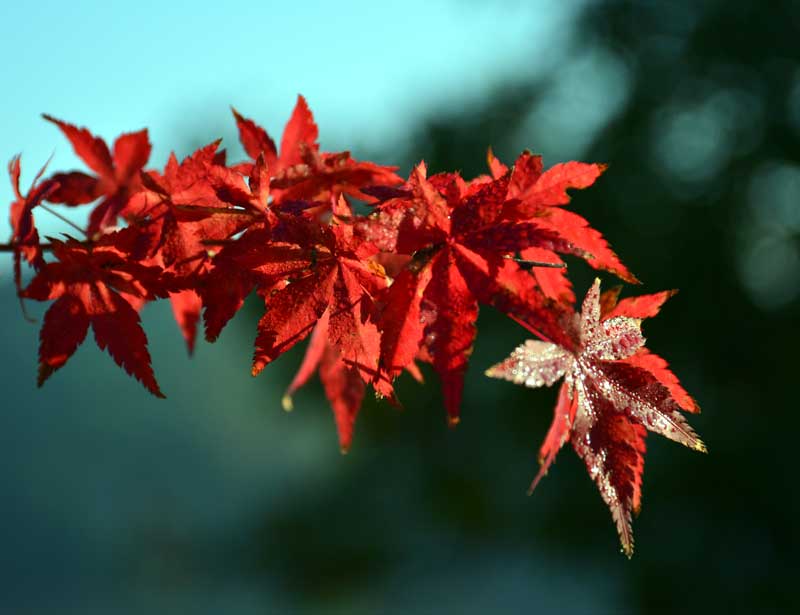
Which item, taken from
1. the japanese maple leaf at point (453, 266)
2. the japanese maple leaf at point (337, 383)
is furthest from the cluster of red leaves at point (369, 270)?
the japanese maple leaf at point (337, 383)

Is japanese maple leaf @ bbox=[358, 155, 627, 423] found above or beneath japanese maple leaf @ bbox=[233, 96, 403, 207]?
beneath

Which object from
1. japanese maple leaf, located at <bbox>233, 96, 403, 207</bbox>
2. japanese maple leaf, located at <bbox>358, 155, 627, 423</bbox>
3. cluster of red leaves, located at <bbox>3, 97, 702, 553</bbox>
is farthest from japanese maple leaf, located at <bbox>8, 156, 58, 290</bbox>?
japanese maple leaf, located at <bbox>358, 155, 627, 423</bbox>

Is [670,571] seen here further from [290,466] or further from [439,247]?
[439,247]

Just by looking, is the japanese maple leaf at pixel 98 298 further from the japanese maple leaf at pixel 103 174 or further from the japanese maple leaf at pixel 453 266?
the japanese maple leaf at pixel 453 266

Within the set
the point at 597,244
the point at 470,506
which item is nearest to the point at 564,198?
the point at 597,244

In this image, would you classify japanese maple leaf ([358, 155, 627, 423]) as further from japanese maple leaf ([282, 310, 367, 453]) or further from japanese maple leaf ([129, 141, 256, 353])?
japanese maple leaf ([282, 310, 367, 453])

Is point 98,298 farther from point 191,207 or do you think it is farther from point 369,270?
point 369,270

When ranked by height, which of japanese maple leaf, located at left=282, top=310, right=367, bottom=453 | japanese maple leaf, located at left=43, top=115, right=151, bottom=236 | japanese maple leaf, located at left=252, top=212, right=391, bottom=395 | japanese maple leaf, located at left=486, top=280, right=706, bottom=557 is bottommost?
japanese maple leaf, located at left=282, top=310, right=367, bottom=453
